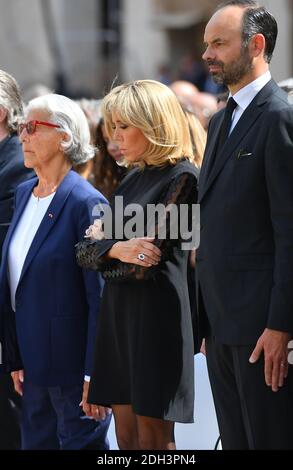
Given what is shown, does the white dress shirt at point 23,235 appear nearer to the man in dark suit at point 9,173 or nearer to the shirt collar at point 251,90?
the man in dark suit at point 9,173

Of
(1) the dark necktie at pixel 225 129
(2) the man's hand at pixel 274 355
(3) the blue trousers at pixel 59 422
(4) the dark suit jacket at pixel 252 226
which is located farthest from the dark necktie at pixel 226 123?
(3) the blue trousers at pixel 59 422

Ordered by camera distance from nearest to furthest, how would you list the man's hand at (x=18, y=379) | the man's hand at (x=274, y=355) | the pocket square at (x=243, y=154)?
the man's hand at (x=274, y=355) → the pocket square at (x=243, y=154) → the man's hand at (x=18, y=379)

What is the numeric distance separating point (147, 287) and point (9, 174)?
123cm

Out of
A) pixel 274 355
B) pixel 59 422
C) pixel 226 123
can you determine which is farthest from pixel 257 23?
pixel 59 422

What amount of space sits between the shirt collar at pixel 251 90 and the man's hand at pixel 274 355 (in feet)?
2.80

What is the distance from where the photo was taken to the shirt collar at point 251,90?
3693 millimetres

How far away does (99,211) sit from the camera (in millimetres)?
4375

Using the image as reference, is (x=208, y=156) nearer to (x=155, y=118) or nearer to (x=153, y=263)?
(x=155, y=118)

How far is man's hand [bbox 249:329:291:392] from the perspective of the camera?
3.44m

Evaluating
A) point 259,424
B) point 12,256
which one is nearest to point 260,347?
point 259,424

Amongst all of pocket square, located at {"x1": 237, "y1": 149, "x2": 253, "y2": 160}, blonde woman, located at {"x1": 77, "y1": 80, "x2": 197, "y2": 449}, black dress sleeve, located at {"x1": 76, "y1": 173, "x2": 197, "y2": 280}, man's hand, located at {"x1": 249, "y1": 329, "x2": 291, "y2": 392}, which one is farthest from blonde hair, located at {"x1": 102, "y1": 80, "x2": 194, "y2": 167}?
man's hand, located at {"x1": 249, "y1": 329, "x2": 291, "y2": 392}

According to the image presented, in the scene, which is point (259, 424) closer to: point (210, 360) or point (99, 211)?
point (210, 360)

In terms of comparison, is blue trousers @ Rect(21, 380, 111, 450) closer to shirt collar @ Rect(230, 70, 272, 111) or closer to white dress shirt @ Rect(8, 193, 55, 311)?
white dress shirt @ Rect(8, 193, 55, 311)

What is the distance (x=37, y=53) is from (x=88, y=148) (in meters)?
14.3
